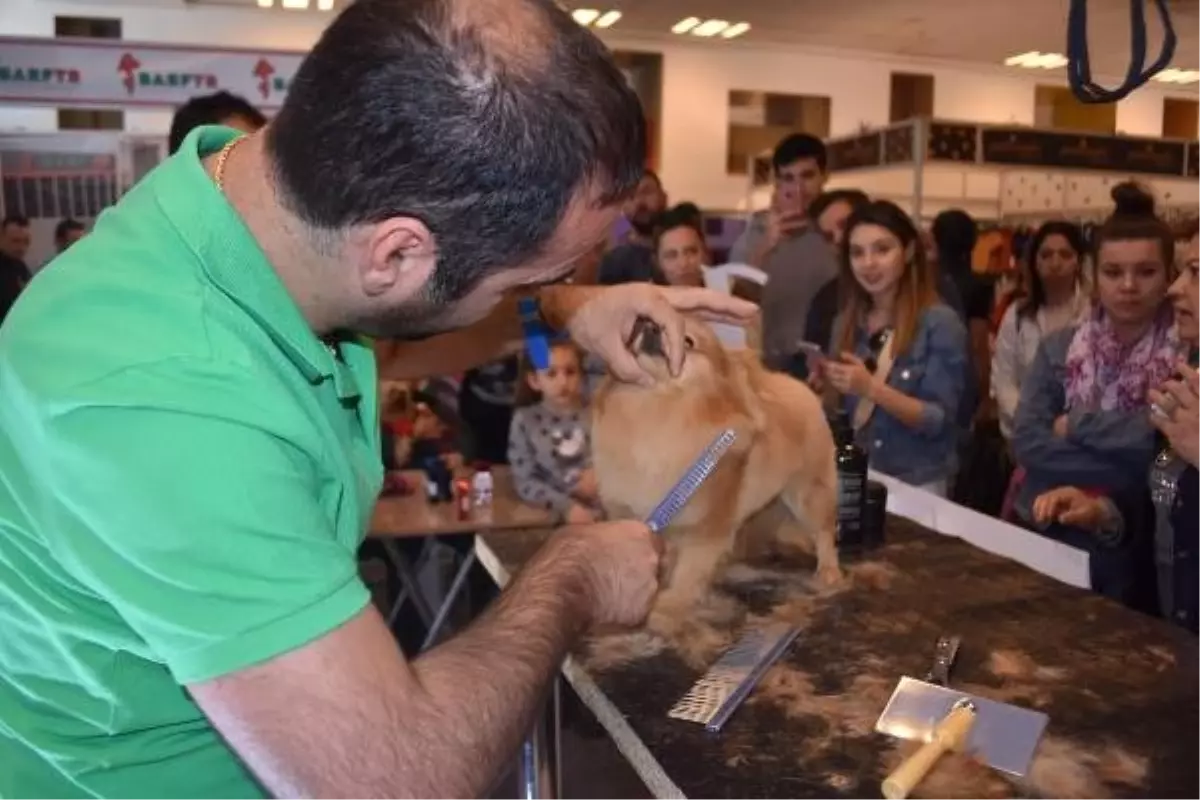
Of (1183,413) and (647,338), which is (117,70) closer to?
(647,338)

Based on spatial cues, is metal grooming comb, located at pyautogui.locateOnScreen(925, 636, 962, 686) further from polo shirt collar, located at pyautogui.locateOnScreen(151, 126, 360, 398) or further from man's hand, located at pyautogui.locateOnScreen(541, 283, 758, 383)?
polo shirt collar, located at pyautogui.locateOnScreen(151, 126, 360, 398)

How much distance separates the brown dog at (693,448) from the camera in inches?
63.1

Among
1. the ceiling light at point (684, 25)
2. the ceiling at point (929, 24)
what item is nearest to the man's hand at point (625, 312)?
the ceiling at point (929, 24)

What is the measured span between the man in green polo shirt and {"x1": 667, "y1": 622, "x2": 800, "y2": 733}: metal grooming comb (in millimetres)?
346

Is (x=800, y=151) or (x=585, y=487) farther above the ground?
(x=800, y=151)

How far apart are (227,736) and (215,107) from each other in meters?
2.18

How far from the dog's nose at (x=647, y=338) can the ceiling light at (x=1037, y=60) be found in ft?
33.6

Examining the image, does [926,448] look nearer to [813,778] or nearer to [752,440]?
[752,440]

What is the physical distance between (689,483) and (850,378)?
4.49ft

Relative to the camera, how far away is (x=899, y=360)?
114 inches

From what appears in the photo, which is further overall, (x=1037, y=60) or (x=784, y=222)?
(x=1037, y=60)

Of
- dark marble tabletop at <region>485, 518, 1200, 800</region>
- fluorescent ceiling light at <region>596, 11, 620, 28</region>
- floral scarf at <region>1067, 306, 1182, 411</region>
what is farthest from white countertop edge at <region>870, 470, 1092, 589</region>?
fluorescent ceiling light at <region>596, 11, 620, 28</region>

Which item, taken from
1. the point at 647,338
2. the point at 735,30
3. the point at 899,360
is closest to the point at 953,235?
the point at 899,360

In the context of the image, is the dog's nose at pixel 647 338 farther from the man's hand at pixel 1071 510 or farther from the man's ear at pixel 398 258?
the man's hand at pixel 1071 510
